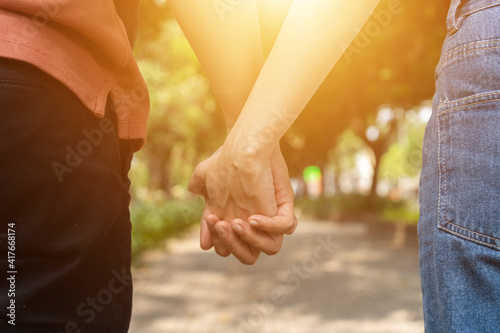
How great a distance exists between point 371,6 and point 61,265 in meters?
0.89

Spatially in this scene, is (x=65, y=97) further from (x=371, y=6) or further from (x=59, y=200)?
(x=371, y=6)

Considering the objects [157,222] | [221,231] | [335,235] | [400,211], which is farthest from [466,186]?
[400,211]

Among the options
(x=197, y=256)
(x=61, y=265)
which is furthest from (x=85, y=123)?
(x=197, y=256)

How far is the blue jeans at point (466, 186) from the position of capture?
3.61 ft

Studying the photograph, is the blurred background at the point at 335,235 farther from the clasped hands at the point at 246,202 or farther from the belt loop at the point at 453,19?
the clasped hands at the point at 246,202

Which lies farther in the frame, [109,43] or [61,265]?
[109,43]

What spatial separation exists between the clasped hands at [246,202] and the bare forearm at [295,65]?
5cm

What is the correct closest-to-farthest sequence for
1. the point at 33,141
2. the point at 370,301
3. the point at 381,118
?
1. the point at 33,141
2. the point at 370,301
3. the point at 381,118

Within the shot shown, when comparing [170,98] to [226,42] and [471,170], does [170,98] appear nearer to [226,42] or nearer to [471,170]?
[226,42]

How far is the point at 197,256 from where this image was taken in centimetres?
1193

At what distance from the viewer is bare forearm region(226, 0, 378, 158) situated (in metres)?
1.33

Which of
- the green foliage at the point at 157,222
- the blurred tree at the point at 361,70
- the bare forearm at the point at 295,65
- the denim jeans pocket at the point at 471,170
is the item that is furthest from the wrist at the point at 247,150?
the green foliage at the point at 157,222

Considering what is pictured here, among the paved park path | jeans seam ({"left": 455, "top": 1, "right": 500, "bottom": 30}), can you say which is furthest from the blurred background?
jeans seam ({"left": 455, "top": 1, "right": 500, "bottom": 30})

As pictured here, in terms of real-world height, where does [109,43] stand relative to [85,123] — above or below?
above
